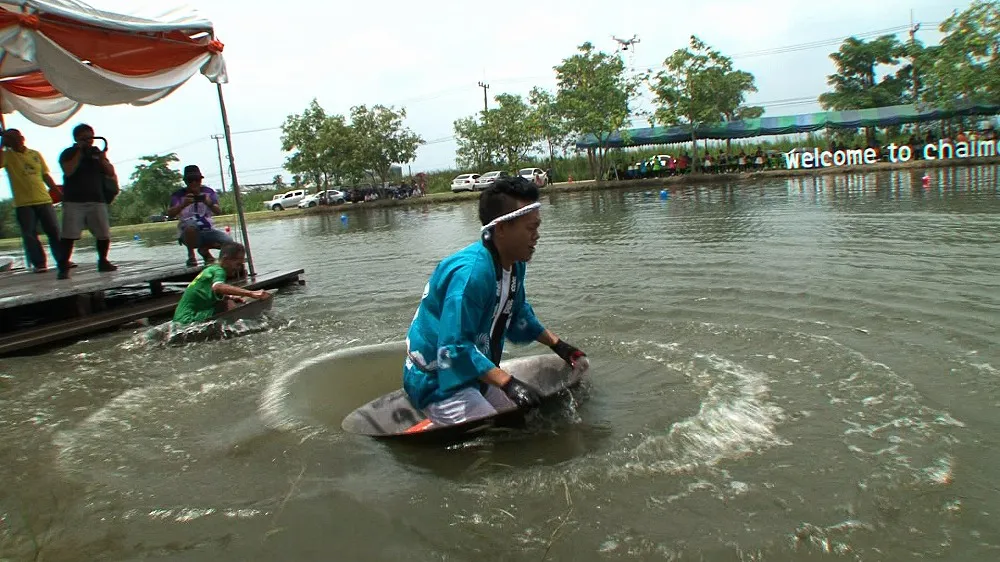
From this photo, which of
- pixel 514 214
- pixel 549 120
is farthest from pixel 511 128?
pixel 514 214

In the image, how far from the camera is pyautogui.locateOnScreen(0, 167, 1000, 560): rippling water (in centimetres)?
293

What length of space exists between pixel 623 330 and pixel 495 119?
42.0m

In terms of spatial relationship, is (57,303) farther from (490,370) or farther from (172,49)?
(490,370)

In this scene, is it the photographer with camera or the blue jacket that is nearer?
the blue jacket

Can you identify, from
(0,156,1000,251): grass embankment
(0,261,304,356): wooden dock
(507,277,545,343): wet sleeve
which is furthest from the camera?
(0,156,1000,251): grass embankment

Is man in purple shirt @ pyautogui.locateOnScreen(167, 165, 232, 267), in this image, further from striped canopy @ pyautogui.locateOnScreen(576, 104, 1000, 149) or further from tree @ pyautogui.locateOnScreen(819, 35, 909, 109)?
tree @ pyautogui.locateOnScreen(819, 35, 909, 109)

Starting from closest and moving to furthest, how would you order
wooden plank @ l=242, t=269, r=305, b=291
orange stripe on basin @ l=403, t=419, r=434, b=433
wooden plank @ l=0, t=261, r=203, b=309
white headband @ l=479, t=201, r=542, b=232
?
white headband @ l=479, t=201, r=542, b=232 → orange stripe on basin @ l=403, t=419, r=434, b=433 → wooden plank @ l=0, t=261, r=203, b=309 → wooden plank @ l=242, t=269, r=305, b=291

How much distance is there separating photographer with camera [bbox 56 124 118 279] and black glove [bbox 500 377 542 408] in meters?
7.24

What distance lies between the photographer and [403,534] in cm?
301

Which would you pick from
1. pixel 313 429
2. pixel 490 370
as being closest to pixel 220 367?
pixel 313 429

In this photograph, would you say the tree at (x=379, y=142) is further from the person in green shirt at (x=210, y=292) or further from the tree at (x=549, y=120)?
the person in green shirt at (x=210, y=292)

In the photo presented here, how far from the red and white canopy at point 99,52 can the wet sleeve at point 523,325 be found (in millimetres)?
5625

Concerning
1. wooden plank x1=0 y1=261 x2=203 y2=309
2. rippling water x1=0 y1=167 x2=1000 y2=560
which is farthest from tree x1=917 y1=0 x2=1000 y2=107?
wooden plank x1=0 y1=261 x2=203 y2=309

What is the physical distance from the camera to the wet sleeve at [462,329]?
3.42 metres
